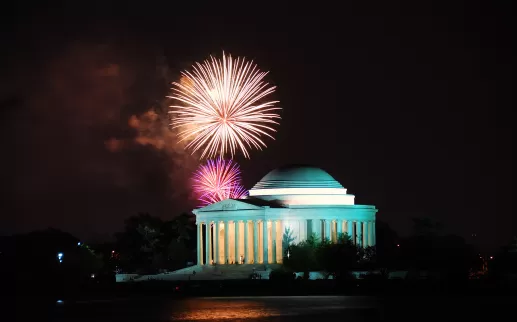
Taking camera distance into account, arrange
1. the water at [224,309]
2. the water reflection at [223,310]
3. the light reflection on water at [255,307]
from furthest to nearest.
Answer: the light reflection on water at [255,307], the water reflection at [223,310], the water at [224,309]

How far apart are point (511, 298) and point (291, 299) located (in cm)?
2592

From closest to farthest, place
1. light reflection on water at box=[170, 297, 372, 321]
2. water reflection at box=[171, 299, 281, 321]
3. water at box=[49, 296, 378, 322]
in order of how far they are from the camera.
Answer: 1. water at box=[49, 296, 378, 322]
2. water reflection at box=[171, 299, 281, 321]
3. light reflection on water at box=[170, 297, 372, 321]

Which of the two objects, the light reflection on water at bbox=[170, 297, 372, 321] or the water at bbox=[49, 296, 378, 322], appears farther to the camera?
the light reflection on water at bbox=[170, 297, 372, 321]

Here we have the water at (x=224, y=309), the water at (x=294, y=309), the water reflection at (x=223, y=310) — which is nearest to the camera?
the water at (x=294, y=309)

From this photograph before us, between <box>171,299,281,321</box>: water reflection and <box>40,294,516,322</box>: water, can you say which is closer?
<box>40,294,516,322</box>: water

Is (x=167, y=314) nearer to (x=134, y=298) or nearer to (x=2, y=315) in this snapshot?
(x=2, y=315)

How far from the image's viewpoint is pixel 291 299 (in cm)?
19025

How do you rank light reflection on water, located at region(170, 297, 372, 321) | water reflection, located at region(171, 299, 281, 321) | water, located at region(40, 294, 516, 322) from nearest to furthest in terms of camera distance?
water, located at region(40, 294, 516, 322), water reflection, located at region(171, 299, 281, 321), light reflection on water, located at region(170, 297, 372, 321)

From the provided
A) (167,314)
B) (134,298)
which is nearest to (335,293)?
(134,298)

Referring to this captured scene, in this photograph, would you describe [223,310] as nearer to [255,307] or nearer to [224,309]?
[224,309]

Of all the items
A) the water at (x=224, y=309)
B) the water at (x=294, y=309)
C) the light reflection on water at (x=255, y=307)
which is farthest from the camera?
the light reflection on water at (x=255, y=307)

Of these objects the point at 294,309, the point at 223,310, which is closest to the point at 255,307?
the point at 223,310

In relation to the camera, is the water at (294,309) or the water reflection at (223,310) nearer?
the water at (294,309)

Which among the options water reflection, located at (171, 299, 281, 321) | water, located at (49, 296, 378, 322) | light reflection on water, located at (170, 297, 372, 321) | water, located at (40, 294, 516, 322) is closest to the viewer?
water, located at (40, 294, 516, 322)
